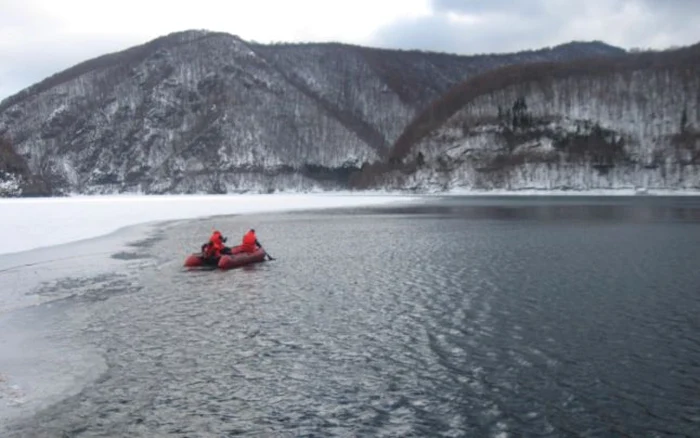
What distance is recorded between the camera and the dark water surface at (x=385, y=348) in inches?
448

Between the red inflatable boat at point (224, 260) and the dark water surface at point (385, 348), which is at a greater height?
the red inflatable boat at point (224, 260)

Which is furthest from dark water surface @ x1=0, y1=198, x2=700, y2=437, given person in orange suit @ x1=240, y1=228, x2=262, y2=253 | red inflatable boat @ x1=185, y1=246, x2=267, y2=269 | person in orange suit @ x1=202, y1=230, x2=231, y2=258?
person in orange suit @ x1=240, y1=228, x2=262, y2=253

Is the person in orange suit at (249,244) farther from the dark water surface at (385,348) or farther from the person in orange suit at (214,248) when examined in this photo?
the dark water surface at (385,348)

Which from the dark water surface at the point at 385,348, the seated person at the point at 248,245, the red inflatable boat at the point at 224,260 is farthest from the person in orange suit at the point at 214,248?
the dark water surface at the point at 385,348

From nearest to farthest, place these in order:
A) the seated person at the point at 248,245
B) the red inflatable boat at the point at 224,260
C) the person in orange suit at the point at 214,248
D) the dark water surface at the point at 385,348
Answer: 1. the dark water surface at the point at 385,348
2. the red inflatable boat at the point at 224,260
3. the person in orange suit at the point at 214,248
4. the seated person at the point at 248,245

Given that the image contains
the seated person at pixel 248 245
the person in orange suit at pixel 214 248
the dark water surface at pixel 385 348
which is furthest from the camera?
the seated person at pixel 248 245

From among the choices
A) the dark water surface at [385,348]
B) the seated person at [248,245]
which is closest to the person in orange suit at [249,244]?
the seated person at [248,245]

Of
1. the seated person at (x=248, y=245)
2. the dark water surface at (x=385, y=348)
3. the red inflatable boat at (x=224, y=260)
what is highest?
the seated person at (x=248, y=245)

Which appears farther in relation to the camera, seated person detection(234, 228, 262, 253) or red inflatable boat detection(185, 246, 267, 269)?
seated person detection(234, 228, 262, 253)

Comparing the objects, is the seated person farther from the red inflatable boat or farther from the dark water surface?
the dark water surface

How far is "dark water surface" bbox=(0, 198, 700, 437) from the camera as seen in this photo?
37.3 feet

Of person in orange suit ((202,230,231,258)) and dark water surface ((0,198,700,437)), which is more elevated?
person in orange suit ((202,230,231,258))

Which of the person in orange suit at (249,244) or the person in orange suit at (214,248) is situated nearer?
the person in orange suit at (214,248)

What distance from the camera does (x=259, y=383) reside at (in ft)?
44.1
